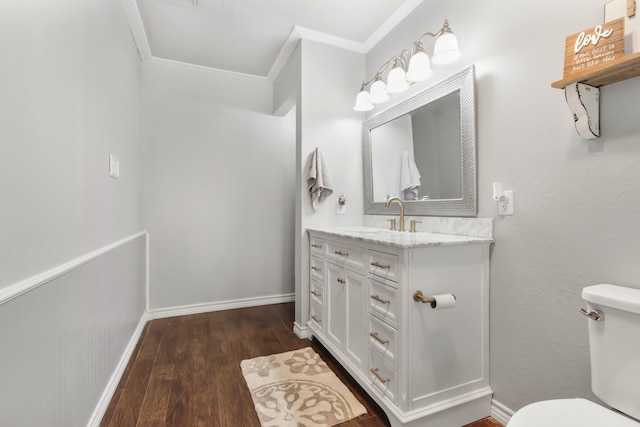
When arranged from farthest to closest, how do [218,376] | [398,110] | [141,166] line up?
[141,166] < [398,110] < [218,376]

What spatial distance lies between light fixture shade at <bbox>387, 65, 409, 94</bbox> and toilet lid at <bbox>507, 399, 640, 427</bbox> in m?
1.79

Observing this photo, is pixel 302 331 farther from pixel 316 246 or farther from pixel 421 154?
pixel 421 154

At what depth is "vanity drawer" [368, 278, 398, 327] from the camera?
1389mm

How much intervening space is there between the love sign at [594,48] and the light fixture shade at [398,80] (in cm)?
94

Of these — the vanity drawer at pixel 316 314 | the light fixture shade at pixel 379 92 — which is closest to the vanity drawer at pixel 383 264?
the vanity drawer at pixel 316 314

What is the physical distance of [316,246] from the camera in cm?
228

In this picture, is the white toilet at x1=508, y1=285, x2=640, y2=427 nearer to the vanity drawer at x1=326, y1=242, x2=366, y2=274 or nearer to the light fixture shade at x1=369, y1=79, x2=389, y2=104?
the vanity drawer at x1=326, y1=242, x2=366, y2=274

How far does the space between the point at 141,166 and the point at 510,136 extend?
2887 mm

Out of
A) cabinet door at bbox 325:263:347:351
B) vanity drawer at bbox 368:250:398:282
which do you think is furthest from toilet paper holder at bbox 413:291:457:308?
cabinet door at bbox 325:263:347:351

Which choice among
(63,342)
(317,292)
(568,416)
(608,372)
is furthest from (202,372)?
(608,372)

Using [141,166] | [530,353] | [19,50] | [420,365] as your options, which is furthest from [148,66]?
[530,353]

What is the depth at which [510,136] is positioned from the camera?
1.44m

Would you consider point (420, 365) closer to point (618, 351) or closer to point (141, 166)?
point (618, 351)

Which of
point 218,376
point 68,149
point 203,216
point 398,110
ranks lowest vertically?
point 218,376
